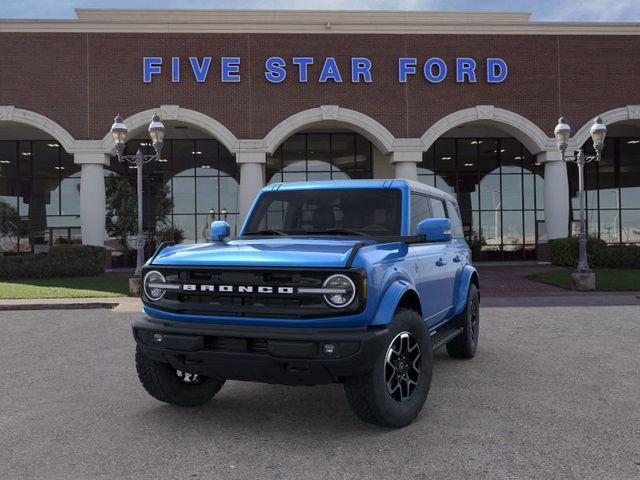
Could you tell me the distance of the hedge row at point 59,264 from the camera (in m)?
20.3

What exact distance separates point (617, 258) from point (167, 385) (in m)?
21.0

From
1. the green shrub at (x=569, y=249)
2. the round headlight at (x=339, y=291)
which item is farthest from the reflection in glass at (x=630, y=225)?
the round headlight at (x=339, y=291)

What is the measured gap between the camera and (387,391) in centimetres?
416

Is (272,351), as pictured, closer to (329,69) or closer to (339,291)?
(339,291)

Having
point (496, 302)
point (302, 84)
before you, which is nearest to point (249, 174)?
point (302, 84)

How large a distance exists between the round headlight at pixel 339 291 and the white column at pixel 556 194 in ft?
75.1

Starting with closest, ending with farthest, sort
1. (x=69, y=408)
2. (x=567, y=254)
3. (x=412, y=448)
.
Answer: (x=412, y=448)
(x=69, y=408)
(x=567, y=254)

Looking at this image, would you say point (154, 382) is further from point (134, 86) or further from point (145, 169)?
point (145, 169)

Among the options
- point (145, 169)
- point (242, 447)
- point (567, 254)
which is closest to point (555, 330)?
point (242, 447)

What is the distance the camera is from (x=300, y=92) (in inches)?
937


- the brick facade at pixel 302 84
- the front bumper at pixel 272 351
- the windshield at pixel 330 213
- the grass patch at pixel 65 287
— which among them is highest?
the brick facade at pixel 302 84

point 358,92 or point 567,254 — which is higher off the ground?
point 358,92

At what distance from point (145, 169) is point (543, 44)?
20628mm

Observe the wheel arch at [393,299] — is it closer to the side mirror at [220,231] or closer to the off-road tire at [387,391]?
the off-road tire at [387,391]
